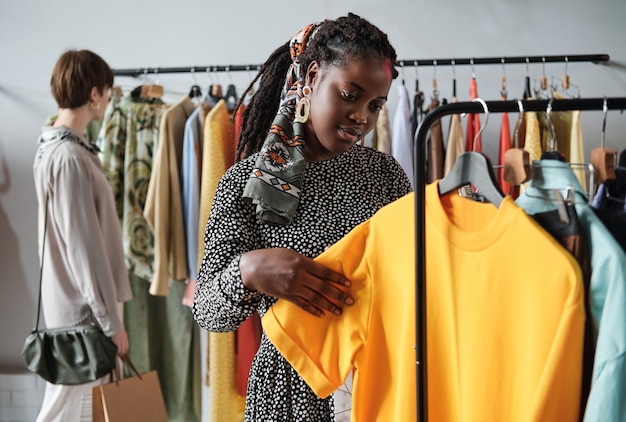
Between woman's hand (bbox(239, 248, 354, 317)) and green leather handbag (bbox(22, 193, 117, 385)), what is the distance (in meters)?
1.24

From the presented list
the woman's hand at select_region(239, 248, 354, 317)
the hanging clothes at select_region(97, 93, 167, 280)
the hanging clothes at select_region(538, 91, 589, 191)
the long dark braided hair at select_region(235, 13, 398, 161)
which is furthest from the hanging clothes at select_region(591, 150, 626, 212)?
the hanging clothes at select_region(97, 93, 167, 280)

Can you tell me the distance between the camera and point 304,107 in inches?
52.7

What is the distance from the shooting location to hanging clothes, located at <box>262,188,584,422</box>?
2.75ft

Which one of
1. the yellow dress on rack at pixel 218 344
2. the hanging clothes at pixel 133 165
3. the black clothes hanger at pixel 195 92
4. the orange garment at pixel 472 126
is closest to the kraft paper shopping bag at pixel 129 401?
the yellow dress on rack at pixel 218 344

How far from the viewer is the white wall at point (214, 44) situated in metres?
2.94

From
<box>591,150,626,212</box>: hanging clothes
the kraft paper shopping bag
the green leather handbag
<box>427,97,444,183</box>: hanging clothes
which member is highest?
<box>427,97,444,183</box>: hanging clothes

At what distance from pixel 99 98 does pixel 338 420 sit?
150 centimetres

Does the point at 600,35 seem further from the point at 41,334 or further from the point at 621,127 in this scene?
the point at 41,334

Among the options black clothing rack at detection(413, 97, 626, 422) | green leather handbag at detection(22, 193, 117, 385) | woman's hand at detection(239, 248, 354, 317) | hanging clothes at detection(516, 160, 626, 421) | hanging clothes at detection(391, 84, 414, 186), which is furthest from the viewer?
hanging clothes at detection(391, 84, 414, 186)

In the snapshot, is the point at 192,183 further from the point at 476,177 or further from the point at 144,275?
the point at 476,177

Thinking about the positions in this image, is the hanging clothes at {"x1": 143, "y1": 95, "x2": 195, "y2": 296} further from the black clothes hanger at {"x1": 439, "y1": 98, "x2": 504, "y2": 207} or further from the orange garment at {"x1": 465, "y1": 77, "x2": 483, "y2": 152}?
the black clothes hanger at {"x1": 439, "y1": 98, "x2": 504, "y2": 207}

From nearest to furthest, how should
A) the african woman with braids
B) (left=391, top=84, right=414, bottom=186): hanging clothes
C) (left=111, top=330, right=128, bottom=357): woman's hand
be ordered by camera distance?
1. the african woman with braids
2. (left=111, top=330, right=128, bottom=357): woman's hand
3. (left=391, top=84, right=414, bottom=186): hanging clothes

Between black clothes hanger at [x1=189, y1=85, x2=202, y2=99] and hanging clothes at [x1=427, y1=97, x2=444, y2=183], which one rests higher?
black clothes hanger at [x1=189, y1=85, x2=202, y2=99]

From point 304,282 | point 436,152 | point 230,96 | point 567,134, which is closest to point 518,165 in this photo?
point 304,282
